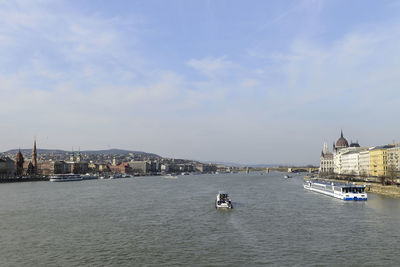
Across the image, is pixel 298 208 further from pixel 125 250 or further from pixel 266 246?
pixel 125 250

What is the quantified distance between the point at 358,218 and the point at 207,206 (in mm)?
19803

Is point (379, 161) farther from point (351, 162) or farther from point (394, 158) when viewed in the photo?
point (351, 162)

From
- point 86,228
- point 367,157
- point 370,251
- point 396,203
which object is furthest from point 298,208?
point 367,157

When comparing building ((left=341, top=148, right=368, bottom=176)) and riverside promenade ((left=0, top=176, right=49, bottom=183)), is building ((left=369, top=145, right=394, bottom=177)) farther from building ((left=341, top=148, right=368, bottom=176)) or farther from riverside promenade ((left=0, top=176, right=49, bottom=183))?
riverside promenade ((left=0, top=176, right=49, bottom=183))

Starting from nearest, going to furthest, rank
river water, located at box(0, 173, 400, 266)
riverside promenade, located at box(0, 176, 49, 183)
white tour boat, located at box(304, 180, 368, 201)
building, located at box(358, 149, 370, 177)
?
river water, located at box(0, 173, 400, 266) → white tour boat, located at box(304, 180, 368, 201) → building, located at box(358, 149, 370, 177) → riverside promenade, located at box(0, 176, 49, 183)

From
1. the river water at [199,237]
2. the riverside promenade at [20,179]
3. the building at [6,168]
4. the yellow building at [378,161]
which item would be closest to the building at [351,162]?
the yellow building at [378,161]

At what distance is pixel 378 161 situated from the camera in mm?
122562

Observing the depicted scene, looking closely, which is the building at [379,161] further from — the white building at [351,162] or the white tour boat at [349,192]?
the white tour boat at [349,192]

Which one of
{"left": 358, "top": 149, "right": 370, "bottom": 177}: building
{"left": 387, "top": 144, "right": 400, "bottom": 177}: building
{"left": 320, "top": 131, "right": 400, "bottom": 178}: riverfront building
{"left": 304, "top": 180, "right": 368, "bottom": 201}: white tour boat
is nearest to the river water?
{"left": 304, "top": 180, "right": 368, "bottom": 201}: white tour boat

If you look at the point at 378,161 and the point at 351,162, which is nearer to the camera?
the point at 378,161

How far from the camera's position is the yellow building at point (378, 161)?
118494 millimetres

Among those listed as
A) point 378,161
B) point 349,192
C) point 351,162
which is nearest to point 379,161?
point 378,161

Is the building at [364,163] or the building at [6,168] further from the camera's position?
the building at [6,168]

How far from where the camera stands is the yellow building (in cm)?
11849
